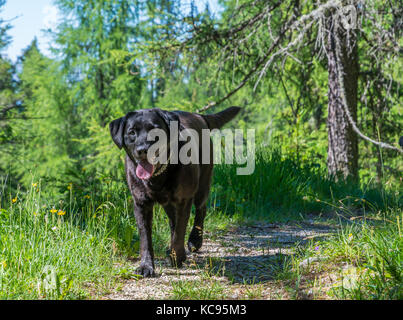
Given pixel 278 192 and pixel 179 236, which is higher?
pixel 278 192

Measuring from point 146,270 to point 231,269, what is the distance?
2.32ft

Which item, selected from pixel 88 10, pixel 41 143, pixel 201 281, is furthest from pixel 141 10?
pixel 201 281

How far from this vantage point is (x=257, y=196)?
5766 mm

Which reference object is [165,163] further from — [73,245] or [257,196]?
[257,196]

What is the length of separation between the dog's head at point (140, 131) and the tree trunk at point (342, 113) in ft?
13.5

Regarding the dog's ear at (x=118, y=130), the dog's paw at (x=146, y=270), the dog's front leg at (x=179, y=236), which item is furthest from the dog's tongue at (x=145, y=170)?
the dog's paw at (x=146, y=270)

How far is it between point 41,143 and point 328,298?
18367 millimetres

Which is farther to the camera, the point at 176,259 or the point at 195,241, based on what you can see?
the point at 195,241

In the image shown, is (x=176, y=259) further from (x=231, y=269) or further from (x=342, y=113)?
(x=342, y=113)

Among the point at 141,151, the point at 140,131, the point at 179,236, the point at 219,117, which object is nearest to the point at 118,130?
the point at 140,131

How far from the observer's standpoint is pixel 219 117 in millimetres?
4902

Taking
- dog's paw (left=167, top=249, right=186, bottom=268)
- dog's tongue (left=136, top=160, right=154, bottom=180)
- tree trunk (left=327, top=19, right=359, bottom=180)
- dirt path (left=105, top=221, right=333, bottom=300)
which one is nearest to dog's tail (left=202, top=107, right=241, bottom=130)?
dirt path (left=105, top=221, right=333, bottom=300)

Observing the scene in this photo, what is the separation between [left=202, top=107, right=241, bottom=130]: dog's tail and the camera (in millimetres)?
4771

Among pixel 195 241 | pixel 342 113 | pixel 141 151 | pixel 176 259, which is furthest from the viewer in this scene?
pixel 342 113
